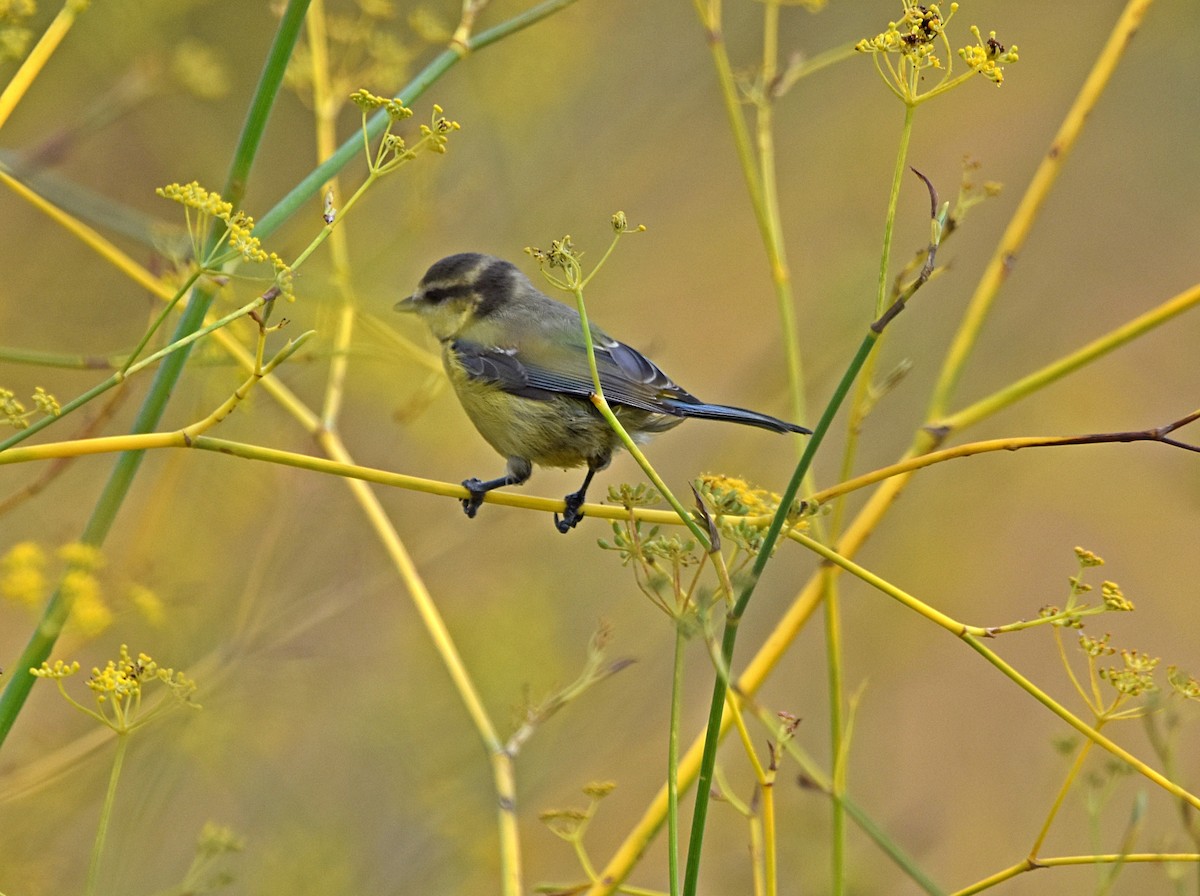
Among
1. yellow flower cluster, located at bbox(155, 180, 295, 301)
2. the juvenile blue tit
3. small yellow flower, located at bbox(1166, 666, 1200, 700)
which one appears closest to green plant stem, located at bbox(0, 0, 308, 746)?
yellow flower cluster, located at bbox(155, 180, 295, 301)

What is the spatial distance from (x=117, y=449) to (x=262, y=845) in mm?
2328

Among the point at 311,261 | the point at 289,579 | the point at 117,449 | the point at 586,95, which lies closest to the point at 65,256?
the point at 311,261

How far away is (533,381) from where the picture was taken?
3.84 metres

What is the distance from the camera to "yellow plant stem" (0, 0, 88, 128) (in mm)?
1874

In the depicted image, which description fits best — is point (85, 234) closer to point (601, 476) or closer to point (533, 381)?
point (533, 381)

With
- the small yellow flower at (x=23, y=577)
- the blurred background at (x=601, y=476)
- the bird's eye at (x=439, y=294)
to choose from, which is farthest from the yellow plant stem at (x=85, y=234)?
the bird's eye at (x=439, y=294)

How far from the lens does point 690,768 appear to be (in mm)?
2119

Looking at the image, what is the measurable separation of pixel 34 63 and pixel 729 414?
1.80 m

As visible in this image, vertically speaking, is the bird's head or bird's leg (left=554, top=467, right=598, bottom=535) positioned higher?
the bird's head

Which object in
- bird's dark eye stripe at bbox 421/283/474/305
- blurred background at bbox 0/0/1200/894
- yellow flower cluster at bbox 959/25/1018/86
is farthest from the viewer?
bird's dark eye stripe at bbox 421/283/474/305

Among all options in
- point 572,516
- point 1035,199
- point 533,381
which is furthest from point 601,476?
point 1035,199

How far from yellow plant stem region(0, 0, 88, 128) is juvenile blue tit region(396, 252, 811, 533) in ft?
5.40

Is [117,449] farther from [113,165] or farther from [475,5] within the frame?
[113,165]

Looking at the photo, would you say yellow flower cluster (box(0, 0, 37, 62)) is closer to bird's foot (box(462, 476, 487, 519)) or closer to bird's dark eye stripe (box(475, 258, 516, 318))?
bird's foot (box(462, 476, 487, 519))
